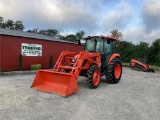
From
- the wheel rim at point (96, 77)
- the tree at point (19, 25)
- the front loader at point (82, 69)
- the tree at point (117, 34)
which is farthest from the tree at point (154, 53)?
the tree at point (19, 25)

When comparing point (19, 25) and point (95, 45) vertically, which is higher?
point (19, 25)

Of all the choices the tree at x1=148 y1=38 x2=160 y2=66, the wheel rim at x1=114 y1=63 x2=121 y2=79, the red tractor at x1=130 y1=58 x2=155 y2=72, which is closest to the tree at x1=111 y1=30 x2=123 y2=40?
the tree at x1=148 y1=38 x2=160 y2=66

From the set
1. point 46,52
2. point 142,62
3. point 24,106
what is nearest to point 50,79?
point 24,106

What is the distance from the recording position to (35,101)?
6379 mm

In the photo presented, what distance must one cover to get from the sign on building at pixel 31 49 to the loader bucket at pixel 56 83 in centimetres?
707

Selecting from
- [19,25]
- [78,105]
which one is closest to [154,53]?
[78,105]

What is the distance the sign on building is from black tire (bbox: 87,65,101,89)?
7441mm

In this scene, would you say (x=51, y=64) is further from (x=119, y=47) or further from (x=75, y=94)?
(x=119, y=47)

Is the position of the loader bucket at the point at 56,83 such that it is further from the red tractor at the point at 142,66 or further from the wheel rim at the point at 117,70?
the red tractor at the point at 142,66

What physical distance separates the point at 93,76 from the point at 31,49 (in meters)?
8.12

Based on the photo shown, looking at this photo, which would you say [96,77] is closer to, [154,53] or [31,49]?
[31,49]

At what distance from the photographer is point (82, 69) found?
859 cm

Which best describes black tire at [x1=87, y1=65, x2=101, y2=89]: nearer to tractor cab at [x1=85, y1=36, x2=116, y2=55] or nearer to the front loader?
the front loader

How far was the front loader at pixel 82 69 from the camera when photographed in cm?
758
